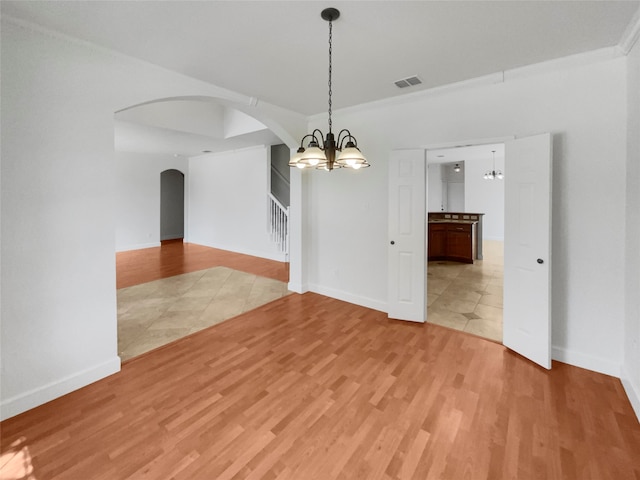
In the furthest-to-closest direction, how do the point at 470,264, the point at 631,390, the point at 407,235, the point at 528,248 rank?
the point at 470,264 → the point at 407,235 → the point at 528,248 → the point at 631,390

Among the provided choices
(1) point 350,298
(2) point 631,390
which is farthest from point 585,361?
(1) point 350,298

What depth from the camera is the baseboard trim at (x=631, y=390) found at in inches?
83.4

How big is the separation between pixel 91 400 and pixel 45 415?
27cm

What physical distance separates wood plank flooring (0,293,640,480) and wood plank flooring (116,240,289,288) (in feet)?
10.2

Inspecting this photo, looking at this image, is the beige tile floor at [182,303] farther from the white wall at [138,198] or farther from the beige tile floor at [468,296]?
the white wall at [138,198]

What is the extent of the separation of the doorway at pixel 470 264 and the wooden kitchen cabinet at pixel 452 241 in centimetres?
19

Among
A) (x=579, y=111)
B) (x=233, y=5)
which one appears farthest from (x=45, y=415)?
(x=579, y=111)

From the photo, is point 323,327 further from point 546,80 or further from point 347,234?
point 546,80

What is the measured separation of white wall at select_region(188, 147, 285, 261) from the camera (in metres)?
7.65

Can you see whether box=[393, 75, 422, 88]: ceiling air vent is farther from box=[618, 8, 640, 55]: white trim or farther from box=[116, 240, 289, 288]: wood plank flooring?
box=[116, 240, 289, 288]: wood plank flooring

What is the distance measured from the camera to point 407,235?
3725 millimetres

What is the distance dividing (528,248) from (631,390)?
50.7 inches

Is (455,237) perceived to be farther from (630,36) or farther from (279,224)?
(630,36)

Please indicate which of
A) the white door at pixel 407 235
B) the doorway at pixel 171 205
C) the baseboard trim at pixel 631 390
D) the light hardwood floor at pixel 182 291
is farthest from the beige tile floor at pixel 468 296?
the doorway at pixel 171 205
